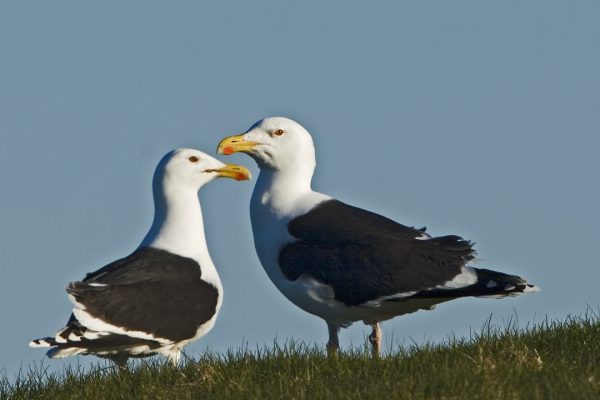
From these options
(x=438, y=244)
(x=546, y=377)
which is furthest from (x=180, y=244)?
(x=546, y=377)

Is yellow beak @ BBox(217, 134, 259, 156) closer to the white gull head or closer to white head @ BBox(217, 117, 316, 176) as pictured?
white head @ BBox(217, 117, 316, 176)

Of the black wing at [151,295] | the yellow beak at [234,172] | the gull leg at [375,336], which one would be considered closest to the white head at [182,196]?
the yellow beak at [234,172]

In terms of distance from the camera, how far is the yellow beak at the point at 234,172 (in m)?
12.4

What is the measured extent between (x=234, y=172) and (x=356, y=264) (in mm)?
2716

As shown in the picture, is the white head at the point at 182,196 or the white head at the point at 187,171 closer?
the white head at the point at 182,196

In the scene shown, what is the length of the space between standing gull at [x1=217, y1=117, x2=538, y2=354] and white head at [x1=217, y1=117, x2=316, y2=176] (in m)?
0.38

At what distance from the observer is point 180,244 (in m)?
11.5

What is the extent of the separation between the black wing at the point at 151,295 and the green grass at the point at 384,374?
85 centimetres

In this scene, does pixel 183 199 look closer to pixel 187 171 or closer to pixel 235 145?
pixel 187 171

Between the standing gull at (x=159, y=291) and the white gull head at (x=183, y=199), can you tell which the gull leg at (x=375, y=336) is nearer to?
the standing gull at (x=159, y=291)

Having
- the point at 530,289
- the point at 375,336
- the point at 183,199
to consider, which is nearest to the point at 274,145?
the point at 183,199

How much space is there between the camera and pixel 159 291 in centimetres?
1065

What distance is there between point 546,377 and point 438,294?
269 centimetres

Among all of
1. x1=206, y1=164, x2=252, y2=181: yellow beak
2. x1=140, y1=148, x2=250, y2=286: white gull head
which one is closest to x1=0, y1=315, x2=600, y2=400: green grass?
x1=140, y1=148, x2=250, y2=286: white gull head
